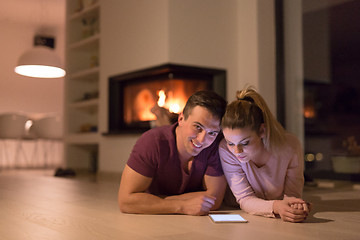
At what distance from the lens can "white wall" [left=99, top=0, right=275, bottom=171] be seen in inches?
139

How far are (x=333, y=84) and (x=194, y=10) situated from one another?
57.2 inches

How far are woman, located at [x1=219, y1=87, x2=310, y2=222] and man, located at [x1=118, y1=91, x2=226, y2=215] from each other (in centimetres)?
7

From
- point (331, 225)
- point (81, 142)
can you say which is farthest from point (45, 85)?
point (331, 225)

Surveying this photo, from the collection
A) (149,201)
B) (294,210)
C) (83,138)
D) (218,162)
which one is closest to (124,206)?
(149,201)

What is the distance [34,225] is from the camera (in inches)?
66.2

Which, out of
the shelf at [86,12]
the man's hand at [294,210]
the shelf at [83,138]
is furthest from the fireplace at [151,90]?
the man's hand at [294,210]

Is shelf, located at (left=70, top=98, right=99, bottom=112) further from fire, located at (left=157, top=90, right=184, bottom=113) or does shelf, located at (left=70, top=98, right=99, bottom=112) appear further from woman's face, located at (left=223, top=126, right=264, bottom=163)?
woman's face, located at (left=223, top=126, right=264, bottom=163)

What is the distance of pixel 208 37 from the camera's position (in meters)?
3.66

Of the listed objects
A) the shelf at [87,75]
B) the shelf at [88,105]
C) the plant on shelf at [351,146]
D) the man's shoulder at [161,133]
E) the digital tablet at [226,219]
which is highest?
the shelf at [87,75]

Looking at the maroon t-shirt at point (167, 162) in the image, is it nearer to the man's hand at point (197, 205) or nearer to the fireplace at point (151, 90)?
the man's hand at point (197, 205)

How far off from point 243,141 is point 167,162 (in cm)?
39

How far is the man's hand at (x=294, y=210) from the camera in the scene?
1642 millimetres

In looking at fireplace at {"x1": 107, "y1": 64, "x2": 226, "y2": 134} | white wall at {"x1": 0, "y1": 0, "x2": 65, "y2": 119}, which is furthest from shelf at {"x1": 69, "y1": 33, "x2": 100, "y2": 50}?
white wall at {"x1": 0, "y1": 0, "x2": 65, "y2": 119}

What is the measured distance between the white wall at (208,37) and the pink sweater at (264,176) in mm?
1801
